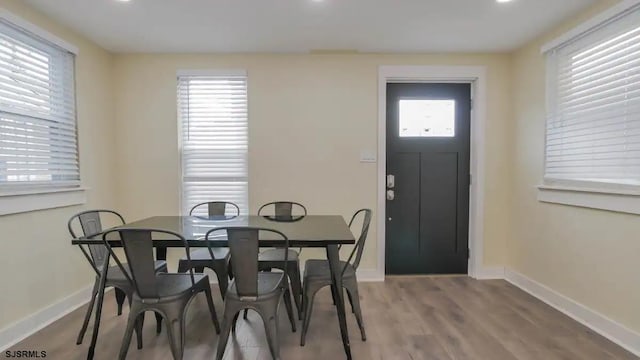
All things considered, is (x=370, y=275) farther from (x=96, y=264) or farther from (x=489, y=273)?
(x=96, y=264)

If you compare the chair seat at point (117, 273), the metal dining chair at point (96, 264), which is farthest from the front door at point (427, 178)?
the metal dining chair at point (96, 264)

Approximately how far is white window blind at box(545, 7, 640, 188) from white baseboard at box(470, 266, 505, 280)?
3.65 feet

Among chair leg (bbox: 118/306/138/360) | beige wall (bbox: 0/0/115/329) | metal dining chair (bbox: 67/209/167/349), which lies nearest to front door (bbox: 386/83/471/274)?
metal dining chair (bbox: 67/209/167/349)

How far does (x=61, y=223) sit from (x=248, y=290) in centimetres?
194

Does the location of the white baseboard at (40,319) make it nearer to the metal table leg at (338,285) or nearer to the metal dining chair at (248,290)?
the metal dining chair at (248,290)

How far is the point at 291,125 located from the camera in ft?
11.5

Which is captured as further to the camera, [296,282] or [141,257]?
[296,282]

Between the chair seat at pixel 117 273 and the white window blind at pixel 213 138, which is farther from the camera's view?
the white window blind at pixel 213 138

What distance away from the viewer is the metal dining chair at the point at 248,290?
1.78 metres

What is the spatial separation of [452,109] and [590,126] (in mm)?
1288

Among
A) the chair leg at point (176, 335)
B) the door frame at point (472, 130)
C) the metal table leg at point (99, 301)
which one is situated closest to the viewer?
the chair leg at point (176, 335)

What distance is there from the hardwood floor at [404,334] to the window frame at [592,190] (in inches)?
36.2

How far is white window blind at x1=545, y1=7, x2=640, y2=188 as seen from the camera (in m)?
2.21

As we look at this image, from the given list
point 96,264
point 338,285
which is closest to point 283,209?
point 338,285
